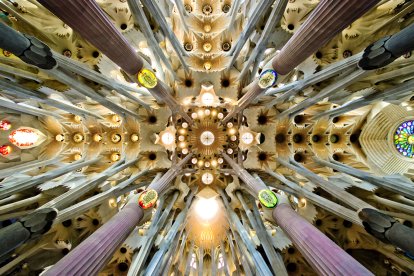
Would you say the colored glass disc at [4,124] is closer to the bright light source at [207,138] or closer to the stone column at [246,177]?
the bright light source at [207,138]

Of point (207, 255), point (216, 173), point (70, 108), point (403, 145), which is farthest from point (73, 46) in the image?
point (403, 145)

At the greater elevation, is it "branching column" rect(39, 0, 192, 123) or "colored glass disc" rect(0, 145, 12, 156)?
"branching column" rect(39, 0, 192, 123)

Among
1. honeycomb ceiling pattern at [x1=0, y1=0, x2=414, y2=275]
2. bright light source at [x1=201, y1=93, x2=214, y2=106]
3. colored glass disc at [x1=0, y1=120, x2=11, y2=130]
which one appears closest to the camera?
honeycomb ceiling pattern at [x1=0, y1=0, x2=414, y2=275]

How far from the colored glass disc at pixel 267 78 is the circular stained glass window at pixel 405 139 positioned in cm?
1275

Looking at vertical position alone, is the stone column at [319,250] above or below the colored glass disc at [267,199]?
below

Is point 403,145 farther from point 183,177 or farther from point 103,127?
point 103,127

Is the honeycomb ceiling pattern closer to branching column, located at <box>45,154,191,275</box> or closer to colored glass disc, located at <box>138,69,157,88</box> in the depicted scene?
colored glass disc, located at <box>138,69,157,88</box>

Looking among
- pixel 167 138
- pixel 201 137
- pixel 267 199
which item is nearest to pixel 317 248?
pixel 267 199

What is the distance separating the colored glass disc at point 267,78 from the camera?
29.6ft

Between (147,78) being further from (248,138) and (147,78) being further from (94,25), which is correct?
(248,138)

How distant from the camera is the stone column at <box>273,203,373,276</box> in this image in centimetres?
511

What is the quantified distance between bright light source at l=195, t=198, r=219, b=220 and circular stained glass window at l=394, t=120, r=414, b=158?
12.7 meters

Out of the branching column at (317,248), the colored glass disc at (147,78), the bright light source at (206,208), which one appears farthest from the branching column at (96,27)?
the bright light source at (206,208)

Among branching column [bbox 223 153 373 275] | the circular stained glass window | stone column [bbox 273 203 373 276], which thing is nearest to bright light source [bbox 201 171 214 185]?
branching column [bbox 223 153 373 275]
